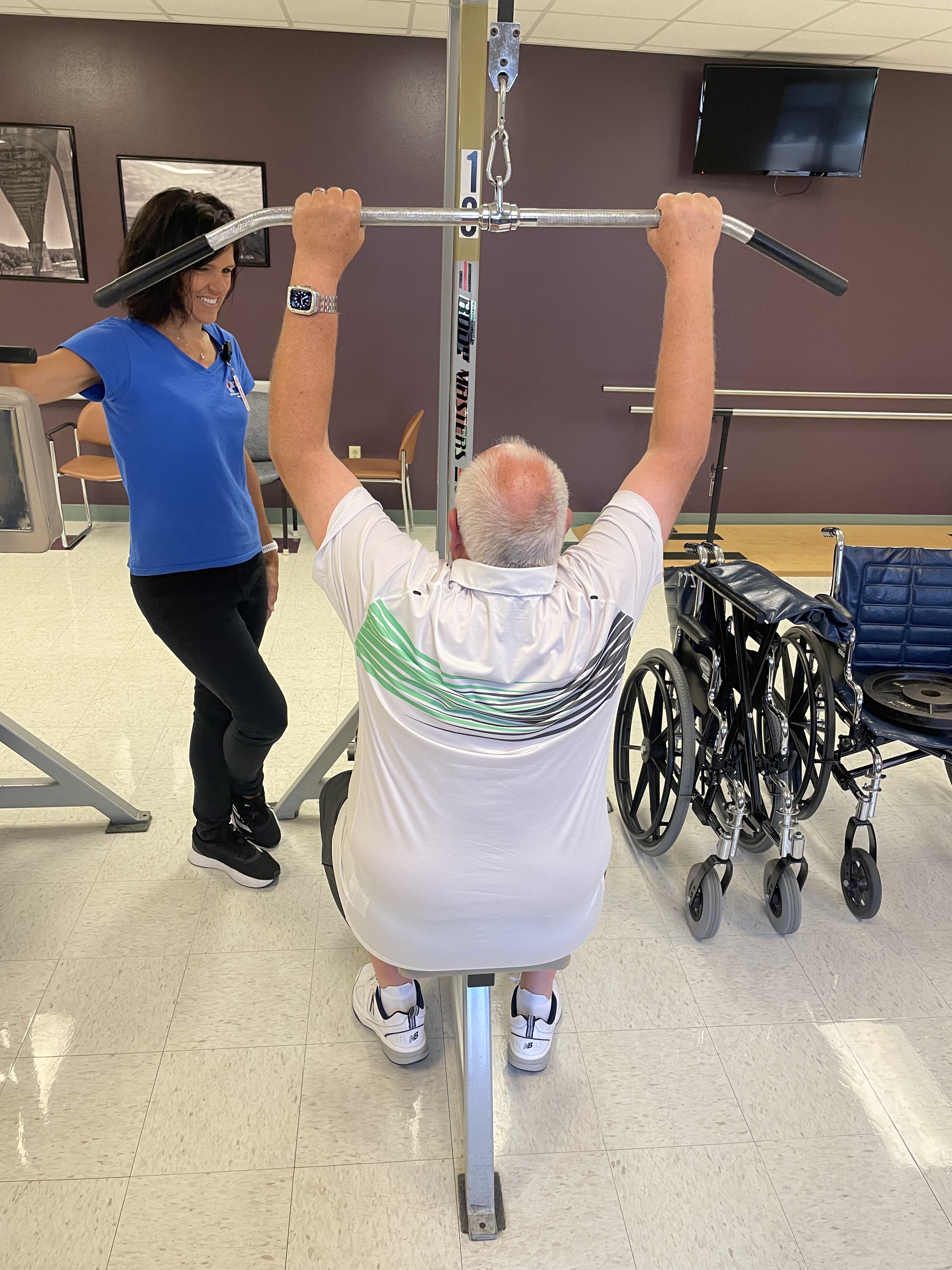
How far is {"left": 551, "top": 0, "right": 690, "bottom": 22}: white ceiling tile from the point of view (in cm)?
435

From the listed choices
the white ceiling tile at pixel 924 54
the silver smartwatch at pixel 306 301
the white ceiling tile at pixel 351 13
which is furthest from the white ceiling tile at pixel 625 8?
the silver smartwatch at pixel 306 301

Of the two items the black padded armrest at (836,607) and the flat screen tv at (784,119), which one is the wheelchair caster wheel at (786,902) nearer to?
the black padded armrest at (836,607)

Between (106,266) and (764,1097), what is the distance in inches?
221

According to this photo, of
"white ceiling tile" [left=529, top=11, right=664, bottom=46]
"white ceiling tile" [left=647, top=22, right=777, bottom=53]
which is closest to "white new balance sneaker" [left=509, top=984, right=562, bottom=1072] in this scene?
"white ceiling tile" [left=529, top=11, right=664, bottom=46]

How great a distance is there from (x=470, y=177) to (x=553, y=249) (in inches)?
174

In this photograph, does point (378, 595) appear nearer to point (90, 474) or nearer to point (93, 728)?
point (93, 728)

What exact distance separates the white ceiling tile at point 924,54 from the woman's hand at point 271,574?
15.9 feet

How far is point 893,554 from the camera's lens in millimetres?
2646

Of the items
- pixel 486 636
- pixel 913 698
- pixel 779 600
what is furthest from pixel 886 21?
pixel 486 636

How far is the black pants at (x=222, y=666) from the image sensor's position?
1.95 m

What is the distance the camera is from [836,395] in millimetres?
5879

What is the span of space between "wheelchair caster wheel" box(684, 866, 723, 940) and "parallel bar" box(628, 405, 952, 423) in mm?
3936

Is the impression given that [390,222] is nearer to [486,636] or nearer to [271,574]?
[486,636]

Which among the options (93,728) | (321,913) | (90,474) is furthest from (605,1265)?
(90,474)
